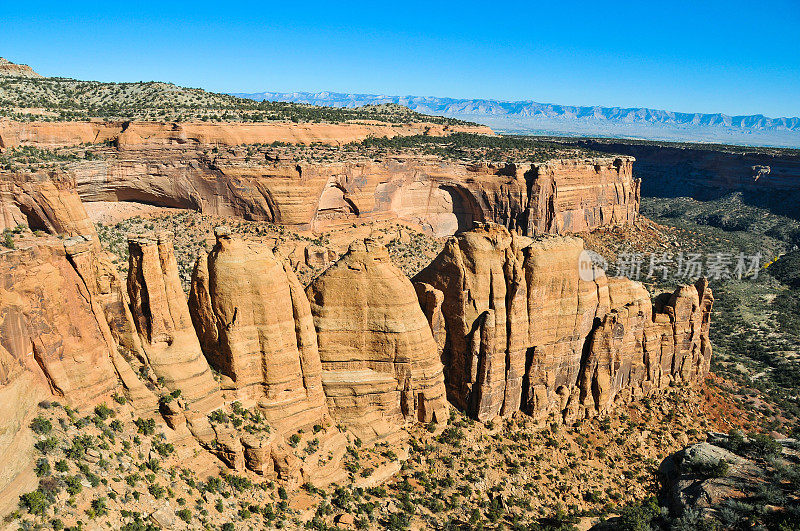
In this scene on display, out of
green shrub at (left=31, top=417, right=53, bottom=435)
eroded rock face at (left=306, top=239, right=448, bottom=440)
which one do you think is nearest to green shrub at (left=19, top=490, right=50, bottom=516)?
green shrub at (left=31, top=417, right=53, bottom=435)

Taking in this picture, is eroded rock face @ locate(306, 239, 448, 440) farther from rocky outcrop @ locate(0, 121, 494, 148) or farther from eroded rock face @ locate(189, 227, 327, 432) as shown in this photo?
rocky outcrop @ locate(0, 121, 494, 148)

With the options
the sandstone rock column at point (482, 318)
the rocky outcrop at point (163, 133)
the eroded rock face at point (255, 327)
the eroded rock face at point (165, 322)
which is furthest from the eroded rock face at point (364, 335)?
the rocky outcrop at point (163, 133)

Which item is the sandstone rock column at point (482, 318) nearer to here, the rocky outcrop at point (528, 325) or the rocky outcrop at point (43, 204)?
the rocky outcrop at point (528, 325)

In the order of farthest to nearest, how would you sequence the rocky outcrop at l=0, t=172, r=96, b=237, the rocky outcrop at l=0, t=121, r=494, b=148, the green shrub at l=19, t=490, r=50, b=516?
the rocky outcrop at l=0, t=121, r=494, b=148
the rocky outcrop at l=0, t=172, r=96, b=237
the green shrub at l=19, t=490, r=50, b=516

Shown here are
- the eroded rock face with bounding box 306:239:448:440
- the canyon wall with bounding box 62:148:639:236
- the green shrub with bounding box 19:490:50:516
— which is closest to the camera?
the green shrub with bounding box 19:490:50:516

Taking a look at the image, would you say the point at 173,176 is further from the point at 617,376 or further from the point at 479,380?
the point at 617,376

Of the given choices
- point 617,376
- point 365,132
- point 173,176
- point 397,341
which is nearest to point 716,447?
point 617,376
